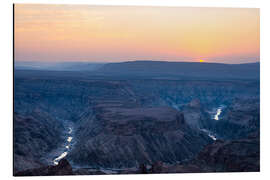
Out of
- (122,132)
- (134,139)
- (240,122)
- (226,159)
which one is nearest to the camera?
(226,159)

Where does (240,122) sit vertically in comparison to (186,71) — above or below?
below

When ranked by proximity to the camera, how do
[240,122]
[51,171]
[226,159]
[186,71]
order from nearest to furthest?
[51,171] → [226,159] → [240,122] → [186,71]

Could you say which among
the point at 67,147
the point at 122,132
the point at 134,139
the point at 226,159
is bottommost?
the point at 67,147

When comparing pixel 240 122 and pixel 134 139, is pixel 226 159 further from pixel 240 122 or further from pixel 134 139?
pixel 240 122

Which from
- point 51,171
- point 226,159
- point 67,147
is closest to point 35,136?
point 67,147

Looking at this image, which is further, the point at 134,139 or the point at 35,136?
the point at 35,136

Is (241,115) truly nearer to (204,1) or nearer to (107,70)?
(204,1)

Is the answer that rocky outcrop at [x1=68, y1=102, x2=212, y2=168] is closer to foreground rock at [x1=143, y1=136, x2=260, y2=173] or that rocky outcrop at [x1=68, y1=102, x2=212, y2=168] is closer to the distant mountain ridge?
foreground rock at [x1=143, y1=136, x2=260, y2=173]

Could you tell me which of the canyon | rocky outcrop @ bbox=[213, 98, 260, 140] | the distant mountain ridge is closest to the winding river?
the canyon

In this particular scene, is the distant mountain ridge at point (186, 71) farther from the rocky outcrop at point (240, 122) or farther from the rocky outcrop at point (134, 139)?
the rocky outcrop at point (134, 139)

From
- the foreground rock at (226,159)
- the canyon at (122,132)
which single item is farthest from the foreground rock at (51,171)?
the foreground rock at (226,159)

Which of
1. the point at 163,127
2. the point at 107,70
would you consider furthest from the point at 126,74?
the point at 163,127
